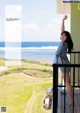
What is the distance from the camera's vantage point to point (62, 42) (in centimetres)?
413

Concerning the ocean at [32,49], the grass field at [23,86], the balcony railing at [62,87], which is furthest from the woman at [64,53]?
the grass field at [23,86]

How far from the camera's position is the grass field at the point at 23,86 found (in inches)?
543

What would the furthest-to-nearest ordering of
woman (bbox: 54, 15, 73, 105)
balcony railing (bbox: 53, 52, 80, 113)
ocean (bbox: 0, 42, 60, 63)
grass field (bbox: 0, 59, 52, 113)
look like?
grass field (bbox: 0, 59, 52, 113)
ocean (bbox: 0, 42, 60, 63)
woman (bbox: 54, 15, 73, 105)
balcony railing (bbox: 53, 52, 80, 113)

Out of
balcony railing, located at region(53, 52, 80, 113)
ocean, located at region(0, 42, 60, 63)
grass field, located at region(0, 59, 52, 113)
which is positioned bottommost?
grass field, located at region(0, 59, 52, 113)

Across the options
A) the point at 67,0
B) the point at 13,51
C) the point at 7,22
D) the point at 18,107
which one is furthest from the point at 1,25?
the point at 67,0

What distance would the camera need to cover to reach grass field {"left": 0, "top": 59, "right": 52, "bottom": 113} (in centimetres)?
1380

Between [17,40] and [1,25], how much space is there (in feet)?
3.05

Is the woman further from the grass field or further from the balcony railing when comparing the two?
the grass field

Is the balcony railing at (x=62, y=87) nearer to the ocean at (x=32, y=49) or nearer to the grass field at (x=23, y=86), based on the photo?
the ocean at (x=32, y=49)

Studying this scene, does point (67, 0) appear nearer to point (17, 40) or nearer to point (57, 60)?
point (57, 60)

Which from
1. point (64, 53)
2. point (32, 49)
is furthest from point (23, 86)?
point (64, 53)

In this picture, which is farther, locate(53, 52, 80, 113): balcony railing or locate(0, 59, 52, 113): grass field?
locate(0, 59, 52, 113): grass field

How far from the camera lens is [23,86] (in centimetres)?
1582

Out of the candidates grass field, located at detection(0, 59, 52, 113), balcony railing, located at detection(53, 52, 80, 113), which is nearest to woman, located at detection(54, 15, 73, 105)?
balcony railing, located at detection(53, 52, 80, 113)
